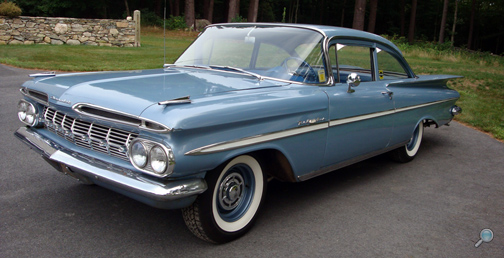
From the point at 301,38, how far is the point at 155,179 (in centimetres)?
206

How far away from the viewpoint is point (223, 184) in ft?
10.00

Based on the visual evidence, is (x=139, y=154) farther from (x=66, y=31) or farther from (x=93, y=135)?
(x=66, y=31)

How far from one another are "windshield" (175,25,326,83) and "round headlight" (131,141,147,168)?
5.14 ft

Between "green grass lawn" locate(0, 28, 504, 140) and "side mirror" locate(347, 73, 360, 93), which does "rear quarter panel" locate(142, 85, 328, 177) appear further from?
"green grass lawn" locate(0, 28, 504, 140)

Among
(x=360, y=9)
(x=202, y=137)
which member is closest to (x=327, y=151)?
(x=202, y=137)

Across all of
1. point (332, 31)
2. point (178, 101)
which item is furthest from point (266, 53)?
point (178, 101)

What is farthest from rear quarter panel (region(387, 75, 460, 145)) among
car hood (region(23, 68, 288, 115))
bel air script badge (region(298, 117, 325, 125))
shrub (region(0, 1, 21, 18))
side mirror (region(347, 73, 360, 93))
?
shrub (region(0, 1, 21, 18))

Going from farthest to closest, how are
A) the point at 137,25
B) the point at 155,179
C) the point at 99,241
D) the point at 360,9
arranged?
the point at 360,9
the point at 137,25
the point at 99,241
the point at 155,179

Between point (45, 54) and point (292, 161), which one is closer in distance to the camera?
point (292, 161)

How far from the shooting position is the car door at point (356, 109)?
376 cm

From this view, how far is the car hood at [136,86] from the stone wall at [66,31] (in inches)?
582

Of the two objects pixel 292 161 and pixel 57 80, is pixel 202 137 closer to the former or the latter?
pixel 292 161

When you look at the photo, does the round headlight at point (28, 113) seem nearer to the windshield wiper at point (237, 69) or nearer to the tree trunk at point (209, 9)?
the windshield wiper at point (237, 69)

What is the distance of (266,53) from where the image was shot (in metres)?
3.97
